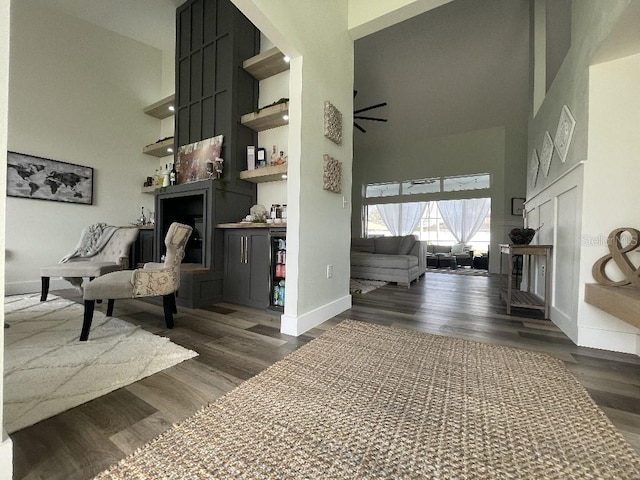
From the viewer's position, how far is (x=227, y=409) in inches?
43.8

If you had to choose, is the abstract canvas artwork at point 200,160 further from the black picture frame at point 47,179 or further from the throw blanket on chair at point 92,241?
the black picture frame at point 47,179

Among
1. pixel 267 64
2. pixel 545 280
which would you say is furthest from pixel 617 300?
pixel 267 64

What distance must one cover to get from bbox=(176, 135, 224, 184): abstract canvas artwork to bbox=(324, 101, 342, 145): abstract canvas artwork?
132 cm

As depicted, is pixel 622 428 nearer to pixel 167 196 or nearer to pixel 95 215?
pixel 167 196

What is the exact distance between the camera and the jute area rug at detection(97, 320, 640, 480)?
0.83 metres

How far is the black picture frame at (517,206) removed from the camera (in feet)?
21.3

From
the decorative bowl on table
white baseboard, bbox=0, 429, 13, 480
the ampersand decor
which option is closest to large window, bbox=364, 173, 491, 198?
the decorative bowl on table

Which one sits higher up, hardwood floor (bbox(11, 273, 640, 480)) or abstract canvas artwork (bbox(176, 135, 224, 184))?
abstract canvas artwork (bbox(176, 135, 224, 184))

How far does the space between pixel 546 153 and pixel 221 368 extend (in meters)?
3.59

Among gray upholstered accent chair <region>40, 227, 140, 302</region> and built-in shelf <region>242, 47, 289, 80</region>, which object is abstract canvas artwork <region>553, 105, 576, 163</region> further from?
gray upholstered accent chair <region>40, 227, 140, 302</region>

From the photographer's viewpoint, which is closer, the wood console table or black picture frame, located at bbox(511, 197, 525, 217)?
the wood console table

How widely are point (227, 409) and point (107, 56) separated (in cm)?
566

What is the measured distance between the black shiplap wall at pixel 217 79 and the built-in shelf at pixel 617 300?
321 cm

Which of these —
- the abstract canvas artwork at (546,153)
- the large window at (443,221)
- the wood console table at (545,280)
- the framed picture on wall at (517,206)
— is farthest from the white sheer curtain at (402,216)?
the wood console table at (545,280)
